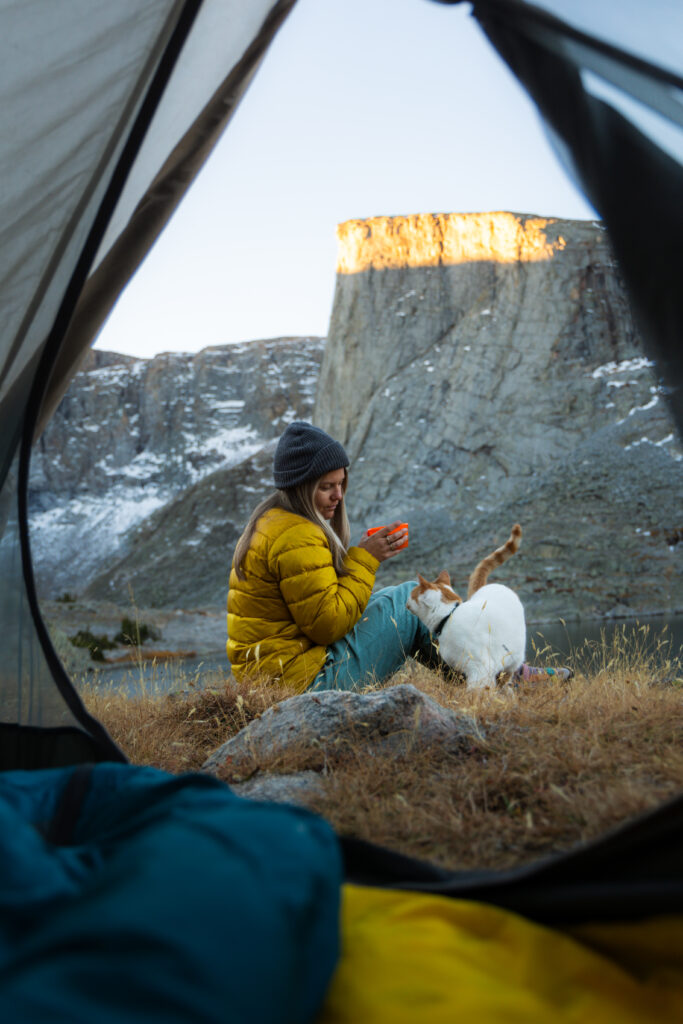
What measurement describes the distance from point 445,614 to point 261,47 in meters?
2.25

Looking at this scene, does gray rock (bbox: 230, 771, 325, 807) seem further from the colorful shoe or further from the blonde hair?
the colorful shoe

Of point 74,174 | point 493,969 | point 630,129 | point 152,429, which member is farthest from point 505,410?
point 152,429

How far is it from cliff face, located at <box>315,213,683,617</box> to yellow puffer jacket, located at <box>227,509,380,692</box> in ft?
45.8

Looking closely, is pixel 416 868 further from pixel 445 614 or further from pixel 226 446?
pixel 226 446

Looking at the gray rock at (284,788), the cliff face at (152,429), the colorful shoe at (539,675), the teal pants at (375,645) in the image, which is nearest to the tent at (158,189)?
the gray rock at (284,788)

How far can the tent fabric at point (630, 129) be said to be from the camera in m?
1.24

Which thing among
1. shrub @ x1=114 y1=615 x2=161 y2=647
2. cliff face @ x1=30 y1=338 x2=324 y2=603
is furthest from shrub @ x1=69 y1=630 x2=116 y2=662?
cliff face @ x1=30 y1=338 x2=324 y2=603

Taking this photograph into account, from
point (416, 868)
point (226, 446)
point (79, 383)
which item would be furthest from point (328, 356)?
point (416, 868)

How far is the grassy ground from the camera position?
128 cm

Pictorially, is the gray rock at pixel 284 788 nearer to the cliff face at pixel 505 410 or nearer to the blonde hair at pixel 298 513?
the blonde hair at pixel 298 513

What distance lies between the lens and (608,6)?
136 centimetres

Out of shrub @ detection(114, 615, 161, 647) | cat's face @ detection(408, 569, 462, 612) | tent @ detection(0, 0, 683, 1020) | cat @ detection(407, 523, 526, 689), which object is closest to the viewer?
tent @ detection(0, 0, 683, 1020)

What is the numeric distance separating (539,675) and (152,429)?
5665 centimetres

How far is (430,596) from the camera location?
10.0ft
